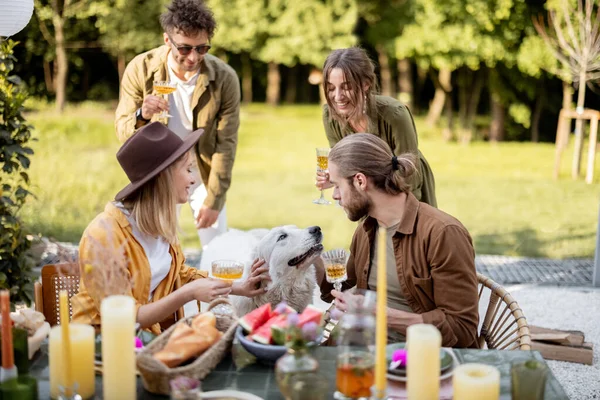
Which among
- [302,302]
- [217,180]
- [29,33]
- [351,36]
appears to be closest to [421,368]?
[302,302]

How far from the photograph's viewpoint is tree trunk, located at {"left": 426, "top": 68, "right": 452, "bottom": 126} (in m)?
15.8

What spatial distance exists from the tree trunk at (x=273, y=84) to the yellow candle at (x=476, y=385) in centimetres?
1679

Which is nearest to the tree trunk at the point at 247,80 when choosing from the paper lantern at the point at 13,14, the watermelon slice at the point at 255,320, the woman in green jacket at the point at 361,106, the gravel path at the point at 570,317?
the gravel path at the point at 570,317

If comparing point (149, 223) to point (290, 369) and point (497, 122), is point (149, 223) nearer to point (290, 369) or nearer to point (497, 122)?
point (290, 369)

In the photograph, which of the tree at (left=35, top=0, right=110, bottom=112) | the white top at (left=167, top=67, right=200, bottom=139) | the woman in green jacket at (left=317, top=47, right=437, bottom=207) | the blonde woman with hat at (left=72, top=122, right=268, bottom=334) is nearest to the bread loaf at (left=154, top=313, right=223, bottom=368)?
the blonde woman with hat at (left=72, top=122, right=268, bottom=334)

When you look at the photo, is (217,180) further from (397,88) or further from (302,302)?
(397,88)

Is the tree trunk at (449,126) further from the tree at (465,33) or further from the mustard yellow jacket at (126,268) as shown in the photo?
the mustard yellow jacket at (126,268)

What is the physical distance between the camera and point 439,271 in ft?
9.84

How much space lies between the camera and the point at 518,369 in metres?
2.14

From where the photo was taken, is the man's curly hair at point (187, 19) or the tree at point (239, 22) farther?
the tree at point (239, 22)

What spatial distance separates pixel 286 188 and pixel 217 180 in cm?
616

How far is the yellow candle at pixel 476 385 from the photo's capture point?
2.07 m

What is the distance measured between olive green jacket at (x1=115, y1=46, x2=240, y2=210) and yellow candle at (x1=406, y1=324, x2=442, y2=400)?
10.3 feet

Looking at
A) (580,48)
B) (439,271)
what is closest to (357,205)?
(439,271)
